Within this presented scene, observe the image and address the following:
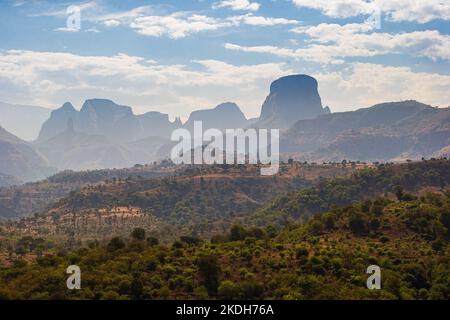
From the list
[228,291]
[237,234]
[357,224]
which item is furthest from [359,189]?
[228,291]

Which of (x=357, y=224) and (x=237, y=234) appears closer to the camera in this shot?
(x=357, y=224)

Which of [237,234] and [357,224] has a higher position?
[357,224]

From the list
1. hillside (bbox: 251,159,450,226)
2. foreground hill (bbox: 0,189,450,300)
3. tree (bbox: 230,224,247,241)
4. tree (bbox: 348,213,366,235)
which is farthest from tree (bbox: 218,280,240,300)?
hillside (bbox: 251,159,450,226)

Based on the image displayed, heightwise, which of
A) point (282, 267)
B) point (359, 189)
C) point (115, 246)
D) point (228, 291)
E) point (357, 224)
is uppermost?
point (359, 189)

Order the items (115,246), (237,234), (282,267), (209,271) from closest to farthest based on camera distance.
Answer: (209,271), (282,267), (115,246), (237,234)

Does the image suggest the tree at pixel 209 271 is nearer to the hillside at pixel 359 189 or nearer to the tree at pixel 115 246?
the tree at pixel 115 246

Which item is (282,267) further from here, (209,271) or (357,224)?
(357,224)

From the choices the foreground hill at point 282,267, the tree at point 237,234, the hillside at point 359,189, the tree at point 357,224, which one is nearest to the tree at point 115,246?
the foreground hill at point 282,267

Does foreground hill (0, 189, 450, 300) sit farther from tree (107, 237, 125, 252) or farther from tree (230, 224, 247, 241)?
tree (230, 224, 247, 241)

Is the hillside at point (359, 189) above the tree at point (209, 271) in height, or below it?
above
